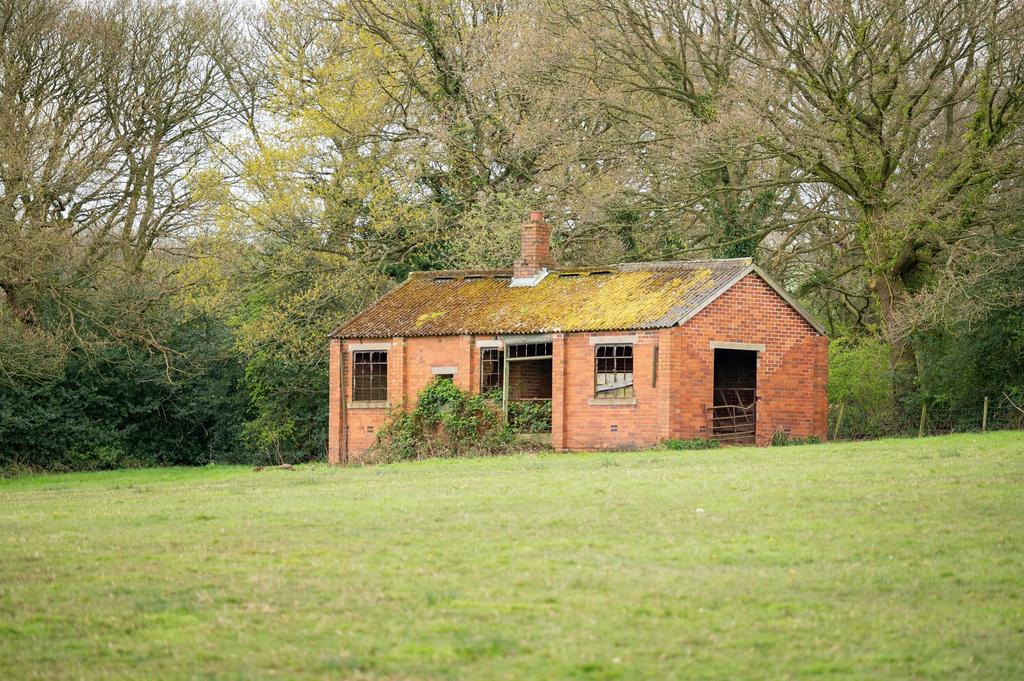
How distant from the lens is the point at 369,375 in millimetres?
37375

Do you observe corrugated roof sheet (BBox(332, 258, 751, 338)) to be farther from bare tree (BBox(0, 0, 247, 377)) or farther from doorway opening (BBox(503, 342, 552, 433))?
bare tree (BBox(0, 0, 247, 377))

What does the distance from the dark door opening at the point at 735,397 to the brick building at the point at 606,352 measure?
0.14 feet

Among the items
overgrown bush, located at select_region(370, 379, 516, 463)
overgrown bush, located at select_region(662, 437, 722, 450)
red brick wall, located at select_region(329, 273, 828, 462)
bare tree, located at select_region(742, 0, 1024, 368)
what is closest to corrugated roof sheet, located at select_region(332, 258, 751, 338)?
red brick wall, located at select_region(329, 273, 828, 462)

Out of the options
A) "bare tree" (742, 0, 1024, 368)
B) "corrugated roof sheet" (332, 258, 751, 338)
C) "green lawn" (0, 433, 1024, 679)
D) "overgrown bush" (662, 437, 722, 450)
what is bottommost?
"green lawn" (0, 433, 1024, 679)

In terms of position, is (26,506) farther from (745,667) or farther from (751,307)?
(751,307)

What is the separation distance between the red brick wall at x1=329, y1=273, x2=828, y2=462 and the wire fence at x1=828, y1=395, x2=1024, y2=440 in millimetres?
3489

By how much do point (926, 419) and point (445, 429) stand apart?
12906 mm

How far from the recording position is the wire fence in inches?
1307

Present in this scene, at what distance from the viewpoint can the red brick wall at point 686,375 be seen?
30891mm

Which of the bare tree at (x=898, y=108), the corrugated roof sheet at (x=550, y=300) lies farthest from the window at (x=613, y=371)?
the bare tree at (x=898, y=108)

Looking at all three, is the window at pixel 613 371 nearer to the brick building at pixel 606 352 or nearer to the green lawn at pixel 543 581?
the brick building at pixel 606 352

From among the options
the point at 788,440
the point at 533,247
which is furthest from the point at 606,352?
the point at 533,247

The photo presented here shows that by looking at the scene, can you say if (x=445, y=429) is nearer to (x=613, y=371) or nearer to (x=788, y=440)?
(x=613, y=371)

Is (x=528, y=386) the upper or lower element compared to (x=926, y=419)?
upper
